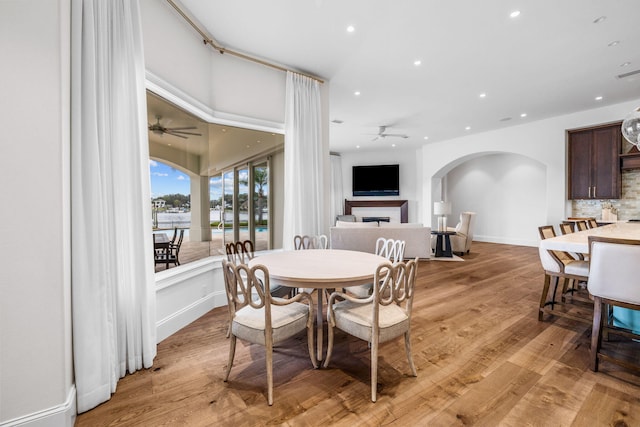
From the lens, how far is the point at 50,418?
143cm

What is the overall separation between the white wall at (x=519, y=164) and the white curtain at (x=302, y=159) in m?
5.40

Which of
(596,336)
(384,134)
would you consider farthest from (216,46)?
(384,134)

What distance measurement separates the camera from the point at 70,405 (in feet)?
4.99

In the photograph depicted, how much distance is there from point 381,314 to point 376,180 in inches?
317

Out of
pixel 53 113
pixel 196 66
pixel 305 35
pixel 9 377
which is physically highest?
pixel 305 35

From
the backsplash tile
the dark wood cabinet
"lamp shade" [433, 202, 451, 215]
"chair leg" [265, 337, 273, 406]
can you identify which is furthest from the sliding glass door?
the backsplash tile

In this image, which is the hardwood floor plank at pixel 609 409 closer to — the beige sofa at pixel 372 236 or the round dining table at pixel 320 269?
the round dining table at pixel 320 269

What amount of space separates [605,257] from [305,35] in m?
3.29

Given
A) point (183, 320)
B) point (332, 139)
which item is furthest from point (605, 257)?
point (332, 139)

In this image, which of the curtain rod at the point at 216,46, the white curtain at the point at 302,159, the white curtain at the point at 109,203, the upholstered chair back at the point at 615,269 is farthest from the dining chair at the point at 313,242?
the upholstered chair back at the point at 615,269

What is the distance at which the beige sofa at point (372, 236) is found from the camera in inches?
196

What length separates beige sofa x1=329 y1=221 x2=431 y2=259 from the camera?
497 centimetres

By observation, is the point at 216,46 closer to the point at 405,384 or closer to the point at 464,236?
the point at 405,384

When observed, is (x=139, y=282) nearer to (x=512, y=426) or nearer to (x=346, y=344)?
(x=346, y=344)
